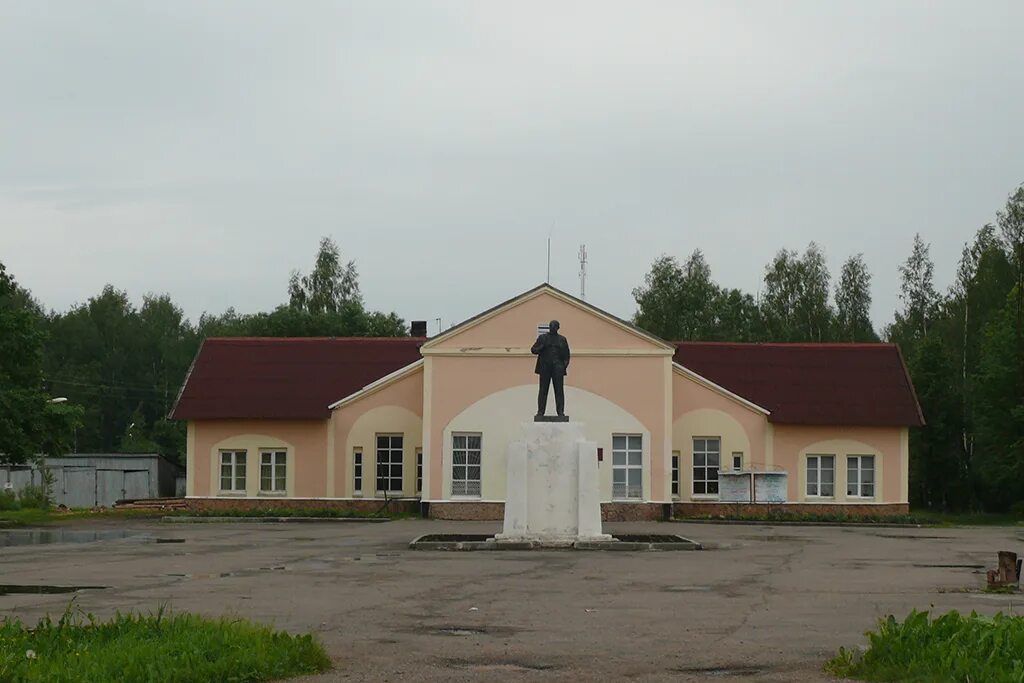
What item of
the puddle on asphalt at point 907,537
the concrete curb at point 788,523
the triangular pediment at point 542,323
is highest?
the triangular pediment at point 542,323

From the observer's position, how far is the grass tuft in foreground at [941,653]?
9.59 meters

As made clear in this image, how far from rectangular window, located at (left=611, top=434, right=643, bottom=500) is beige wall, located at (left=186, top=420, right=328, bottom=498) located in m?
9.19

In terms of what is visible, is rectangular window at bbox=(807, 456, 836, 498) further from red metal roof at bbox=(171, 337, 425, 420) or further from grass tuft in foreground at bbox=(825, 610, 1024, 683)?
grass tuft in foreground at bbox=(825, 610, 1024, 683)

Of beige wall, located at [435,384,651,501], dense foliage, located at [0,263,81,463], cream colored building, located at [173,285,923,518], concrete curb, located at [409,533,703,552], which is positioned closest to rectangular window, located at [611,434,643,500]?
cream colored building, located at [173,285,923,518]

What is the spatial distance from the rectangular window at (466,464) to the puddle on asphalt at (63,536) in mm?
10008

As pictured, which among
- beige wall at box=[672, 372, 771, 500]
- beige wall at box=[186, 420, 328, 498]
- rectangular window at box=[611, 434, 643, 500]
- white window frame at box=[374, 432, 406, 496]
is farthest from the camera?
white window frame at box=[374, 432, 406, 496]

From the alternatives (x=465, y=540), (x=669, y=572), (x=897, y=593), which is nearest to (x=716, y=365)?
(x=465, y=540)

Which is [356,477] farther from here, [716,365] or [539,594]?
[539,594]

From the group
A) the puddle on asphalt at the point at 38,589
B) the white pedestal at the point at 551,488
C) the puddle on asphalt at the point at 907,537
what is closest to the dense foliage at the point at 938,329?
the puddle on asphalt at the point at 907,537

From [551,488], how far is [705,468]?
15.5 meters

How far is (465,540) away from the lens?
27969 millimetres

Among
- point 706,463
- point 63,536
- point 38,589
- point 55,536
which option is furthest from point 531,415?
point 38,589

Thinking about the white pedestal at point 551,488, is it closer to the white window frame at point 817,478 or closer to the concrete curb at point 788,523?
the concrete curb at point 788,523

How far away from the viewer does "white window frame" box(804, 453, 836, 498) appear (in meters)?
42.5
